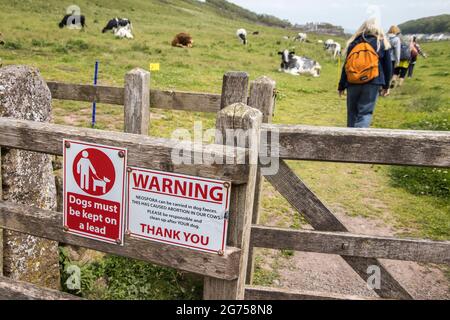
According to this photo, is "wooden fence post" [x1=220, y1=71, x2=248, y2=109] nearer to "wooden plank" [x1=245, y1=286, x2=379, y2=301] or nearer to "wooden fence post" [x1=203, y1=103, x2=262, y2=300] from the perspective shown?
"wooden fence post" [x1=203, y1=103, x2=262, y2=300]

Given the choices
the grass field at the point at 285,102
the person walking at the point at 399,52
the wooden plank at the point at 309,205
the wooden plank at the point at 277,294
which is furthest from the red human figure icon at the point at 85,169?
the person walking at the point at 399,52

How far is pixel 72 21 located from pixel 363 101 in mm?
26093

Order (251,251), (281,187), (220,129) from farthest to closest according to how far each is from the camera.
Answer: (251,251)
(281,187)
(220,129)

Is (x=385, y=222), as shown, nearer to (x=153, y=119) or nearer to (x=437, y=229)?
(x=437, y=229)

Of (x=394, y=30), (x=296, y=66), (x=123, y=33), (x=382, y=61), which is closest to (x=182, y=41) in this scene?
(x=123, y=33)

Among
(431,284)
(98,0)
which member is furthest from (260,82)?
(98,0)

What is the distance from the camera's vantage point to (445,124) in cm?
966

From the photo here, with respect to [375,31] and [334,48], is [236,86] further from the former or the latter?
[334,48]

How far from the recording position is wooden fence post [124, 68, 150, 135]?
4.37m

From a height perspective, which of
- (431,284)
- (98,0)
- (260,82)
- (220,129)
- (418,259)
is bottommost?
(431,284)

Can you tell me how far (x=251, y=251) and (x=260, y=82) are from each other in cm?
147

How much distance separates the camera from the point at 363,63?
602 cm

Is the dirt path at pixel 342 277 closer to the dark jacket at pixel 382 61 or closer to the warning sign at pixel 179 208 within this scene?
the warning sign at pixel 179 208

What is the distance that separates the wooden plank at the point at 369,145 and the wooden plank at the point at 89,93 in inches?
122
